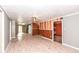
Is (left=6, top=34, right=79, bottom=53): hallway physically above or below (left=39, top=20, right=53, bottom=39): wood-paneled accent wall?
below

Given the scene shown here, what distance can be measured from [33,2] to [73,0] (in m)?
1.55

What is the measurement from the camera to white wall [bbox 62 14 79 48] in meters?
7.49

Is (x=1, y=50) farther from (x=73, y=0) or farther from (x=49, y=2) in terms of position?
(x=73, y=0)

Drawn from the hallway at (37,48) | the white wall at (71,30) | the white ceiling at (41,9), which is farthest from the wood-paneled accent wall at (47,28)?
the white ceiling at (41,9)

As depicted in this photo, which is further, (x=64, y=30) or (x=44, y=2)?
(x=64, y=30)

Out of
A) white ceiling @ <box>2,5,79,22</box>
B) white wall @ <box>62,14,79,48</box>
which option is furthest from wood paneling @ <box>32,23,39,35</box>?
white ceiling @ <box>2,5,79,22</box>

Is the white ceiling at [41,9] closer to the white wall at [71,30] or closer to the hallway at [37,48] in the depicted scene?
the white wall at [71,30]

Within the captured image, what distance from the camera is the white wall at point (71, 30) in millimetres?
7491

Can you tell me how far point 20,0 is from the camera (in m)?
4.55

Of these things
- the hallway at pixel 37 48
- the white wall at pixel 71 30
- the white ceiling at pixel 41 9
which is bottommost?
the hallway at pixel 37 48

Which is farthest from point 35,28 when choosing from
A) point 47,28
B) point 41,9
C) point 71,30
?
point 41,9

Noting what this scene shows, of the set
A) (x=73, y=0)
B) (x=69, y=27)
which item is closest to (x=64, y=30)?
(x=69, y=27)

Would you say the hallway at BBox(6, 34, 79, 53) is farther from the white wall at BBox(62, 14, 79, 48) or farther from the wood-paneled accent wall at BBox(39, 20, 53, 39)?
the wood-paneled accent wall at BBox(39, 20, 53, 39)
